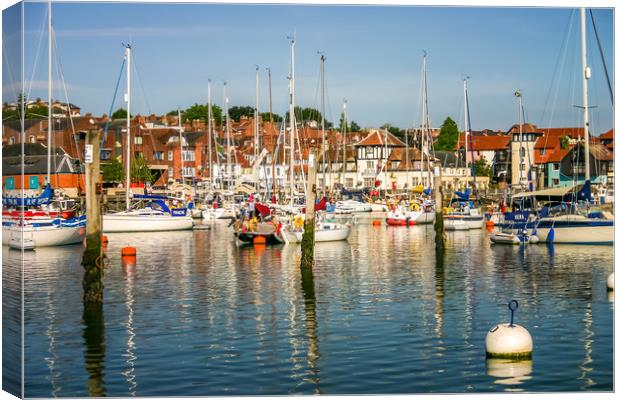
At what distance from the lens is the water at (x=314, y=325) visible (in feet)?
53.8

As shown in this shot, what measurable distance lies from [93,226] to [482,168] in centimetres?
9241

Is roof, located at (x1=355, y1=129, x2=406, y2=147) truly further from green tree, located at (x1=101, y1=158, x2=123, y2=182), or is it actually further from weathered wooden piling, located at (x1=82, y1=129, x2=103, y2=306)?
weathered wooden piling, located at (x1=82, y1=129, x2=103, y2=306)

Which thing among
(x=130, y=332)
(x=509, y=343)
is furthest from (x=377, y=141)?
(x=509, y=343)

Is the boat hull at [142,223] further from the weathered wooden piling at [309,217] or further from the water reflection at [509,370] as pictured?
the water reflection at [509,370]

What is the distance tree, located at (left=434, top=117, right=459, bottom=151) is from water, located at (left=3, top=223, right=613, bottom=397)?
79890mm

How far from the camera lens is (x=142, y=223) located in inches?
2181

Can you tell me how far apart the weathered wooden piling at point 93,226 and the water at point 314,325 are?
746 millimetres

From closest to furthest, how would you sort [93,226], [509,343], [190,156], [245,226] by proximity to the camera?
[509,343], [93,226], [245,226], [190,156]

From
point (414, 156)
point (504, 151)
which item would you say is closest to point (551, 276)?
point (414, 156)

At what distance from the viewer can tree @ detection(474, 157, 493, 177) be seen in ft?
362

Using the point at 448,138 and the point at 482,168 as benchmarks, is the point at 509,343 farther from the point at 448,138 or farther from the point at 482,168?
the point at 448,138

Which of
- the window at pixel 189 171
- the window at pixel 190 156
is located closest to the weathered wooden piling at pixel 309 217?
the window at pixel 190 156

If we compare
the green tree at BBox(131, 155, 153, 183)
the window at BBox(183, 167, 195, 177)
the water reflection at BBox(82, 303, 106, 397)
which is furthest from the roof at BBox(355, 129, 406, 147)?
the water reflection at BBox(82, 303, 106, 397)

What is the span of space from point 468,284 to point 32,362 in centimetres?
1480
